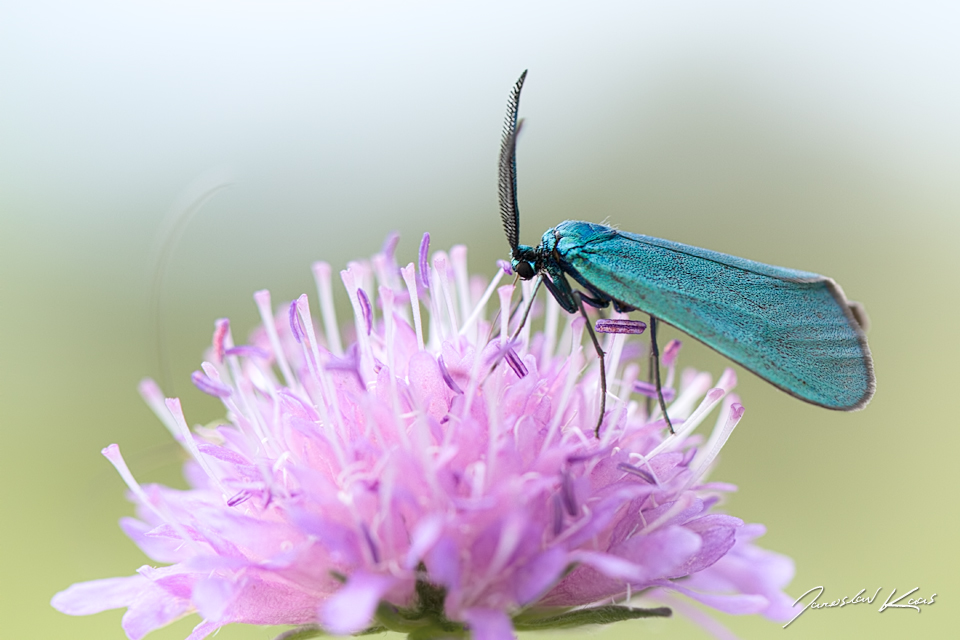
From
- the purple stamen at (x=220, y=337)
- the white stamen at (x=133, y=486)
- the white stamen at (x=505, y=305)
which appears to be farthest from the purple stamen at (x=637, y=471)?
the purple stamen at (x=220, y=337)

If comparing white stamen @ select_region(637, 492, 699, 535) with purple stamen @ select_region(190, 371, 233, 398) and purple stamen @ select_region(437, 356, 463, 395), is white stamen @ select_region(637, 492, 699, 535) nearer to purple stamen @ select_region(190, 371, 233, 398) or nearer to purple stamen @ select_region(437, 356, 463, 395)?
purple stamen @ select_region(437, 356, 463, 395)

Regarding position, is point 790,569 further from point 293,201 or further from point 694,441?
point 293,201

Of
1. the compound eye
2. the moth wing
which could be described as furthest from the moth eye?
the moth wing

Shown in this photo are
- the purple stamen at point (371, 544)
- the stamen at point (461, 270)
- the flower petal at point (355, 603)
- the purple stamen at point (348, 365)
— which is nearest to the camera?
the flower petal at point (355, 603)

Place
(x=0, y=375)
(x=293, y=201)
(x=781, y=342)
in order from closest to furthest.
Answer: (x=781, y=342) → (x=0, y=375) → (x=293, y=201)

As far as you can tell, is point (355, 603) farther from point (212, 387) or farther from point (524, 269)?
point (524, 269)

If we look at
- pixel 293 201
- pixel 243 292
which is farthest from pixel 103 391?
pixel 293 201

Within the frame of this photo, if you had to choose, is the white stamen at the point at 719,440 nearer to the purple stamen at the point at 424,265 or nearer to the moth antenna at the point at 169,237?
the purple stamen at the point at 424,265

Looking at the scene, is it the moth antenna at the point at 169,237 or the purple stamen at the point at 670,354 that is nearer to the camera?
the purple stamen at the point at 670,354
